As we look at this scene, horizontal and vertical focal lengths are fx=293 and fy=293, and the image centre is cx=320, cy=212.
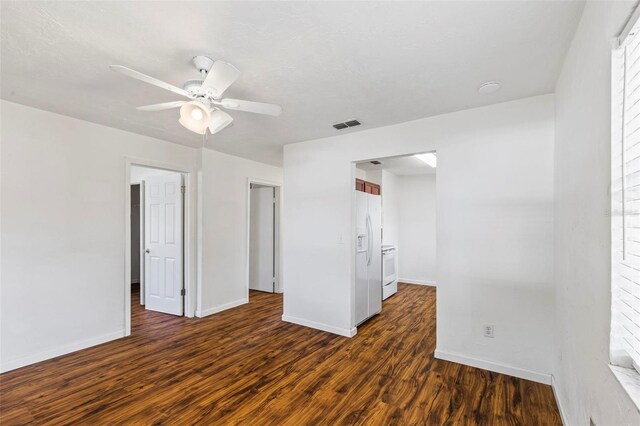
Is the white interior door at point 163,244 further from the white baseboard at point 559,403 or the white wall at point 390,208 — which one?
the white baseboard at point 559,403

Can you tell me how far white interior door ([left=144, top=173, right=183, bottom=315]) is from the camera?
4.36m

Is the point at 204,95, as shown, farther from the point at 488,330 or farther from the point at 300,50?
the point at 488,330

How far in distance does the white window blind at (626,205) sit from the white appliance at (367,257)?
2776 millimetres

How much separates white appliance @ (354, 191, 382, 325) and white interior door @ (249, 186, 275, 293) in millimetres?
2262

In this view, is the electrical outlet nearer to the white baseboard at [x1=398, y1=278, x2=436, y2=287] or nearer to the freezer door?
the freezer door

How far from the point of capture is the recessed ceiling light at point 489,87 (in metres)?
2.35

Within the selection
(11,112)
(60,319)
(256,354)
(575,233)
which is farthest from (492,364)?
(11,112)

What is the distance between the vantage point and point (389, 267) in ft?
17.6

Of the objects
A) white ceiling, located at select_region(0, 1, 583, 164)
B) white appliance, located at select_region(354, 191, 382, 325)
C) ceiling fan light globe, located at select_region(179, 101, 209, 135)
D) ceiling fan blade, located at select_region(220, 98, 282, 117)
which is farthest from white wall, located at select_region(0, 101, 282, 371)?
white appliance, located at select_region(354, 191, 382, 325)

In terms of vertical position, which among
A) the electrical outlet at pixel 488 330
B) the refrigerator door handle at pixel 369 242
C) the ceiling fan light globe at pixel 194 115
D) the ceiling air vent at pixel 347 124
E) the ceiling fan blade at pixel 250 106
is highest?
the ceiling air vent at pixel 347 124

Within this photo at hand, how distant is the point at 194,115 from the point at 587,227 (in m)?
2.34

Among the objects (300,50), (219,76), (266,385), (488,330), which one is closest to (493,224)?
(488,330)

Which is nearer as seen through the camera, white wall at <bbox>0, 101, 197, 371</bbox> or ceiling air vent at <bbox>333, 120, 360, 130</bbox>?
white wall at <bbox>0, 101, 197, 371</bbox>

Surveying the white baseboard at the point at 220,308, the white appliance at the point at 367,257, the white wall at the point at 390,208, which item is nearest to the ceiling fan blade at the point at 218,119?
the white appliance at the point at 367,257
